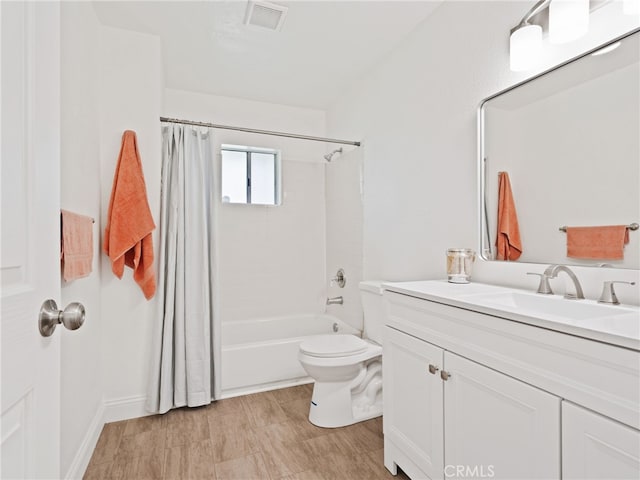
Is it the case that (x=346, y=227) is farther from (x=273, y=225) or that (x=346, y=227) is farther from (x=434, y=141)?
(x=434, y=141)

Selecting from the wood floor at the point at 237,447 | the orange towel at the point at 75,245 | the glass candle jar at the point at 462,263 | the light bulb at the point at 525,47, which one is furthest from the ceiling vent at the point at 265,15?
the wood floor at the point at 237,447

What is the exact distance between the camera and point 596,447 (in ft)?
2.71

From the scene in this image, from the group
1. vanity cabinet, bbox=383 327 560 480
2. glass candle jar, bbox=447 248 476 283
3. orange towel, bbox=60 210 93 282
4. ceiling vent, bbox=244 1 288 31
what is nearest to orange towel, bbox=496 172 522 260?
glass candle jar, bbox=447 248 476 283

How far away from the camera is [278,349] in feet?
8.57

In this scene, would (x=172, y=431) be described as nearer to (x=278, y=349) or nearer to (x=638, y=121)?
(x=278, y=349)

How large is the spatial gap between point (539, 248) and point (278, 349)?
1.86 metres

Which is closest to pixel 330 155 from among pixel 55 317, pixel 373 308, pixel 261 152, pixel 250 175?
pixel 261 152

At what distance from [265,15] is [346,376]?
2.20 m

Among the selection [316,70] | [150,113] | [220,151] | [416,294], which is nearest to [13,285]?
[416,294]

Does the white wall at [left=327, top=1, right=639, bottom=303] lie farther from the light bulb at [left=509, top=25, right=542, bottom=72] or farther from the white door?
the white door

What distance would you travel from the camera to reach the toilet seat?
2.04m

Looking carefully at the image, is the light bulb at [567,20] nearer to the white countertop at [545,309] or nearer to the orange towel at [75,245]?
the white countertop at [545,309]

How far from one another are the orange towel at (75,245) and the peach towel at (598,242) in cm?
196

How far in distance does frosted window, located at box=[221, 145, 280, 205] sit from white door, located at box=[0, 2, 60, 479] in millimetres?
2544
